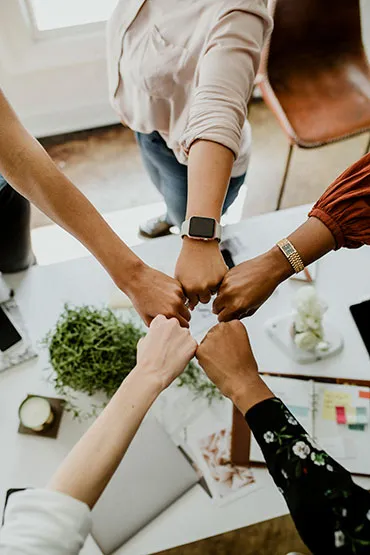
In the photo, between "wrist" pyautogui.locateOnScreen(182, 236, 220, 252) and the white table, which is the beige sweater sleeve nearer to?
"wrist" pyautogui.locateOnScreen(182, 236, 220, 252)

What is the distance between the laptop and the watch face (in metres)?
0.52

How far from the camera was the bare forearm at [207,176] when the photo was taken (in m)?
1.22

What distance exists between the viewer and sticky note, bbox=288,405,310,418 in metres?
1.40

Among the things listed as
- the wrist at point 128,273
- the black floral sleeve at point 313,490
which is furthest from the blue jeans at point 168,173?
the black floral sleeve at point 313,490

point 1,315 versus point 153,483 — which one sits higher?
point 1,315

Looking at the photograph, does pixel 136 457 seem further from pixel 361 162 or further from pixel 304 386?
pixel 361 162

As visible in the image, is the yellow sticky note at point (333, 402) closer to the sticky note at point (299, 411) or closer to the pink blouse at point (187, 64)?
the sticky note at point (299, 411)

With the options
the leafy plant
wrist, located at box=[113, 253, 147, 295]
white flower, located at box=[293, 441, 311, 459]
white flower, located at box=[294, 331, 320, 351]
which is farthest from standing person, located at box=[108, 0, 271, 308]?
white flower, located at box=[293, 441, 311, 459]

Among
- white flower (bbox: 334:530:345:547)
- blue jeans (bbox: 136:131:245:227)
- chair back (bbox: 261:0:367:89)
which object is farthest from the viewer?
chair back (bbox: 261:0:367:89)

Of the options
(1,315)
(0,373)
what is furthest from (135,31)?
(0,373)

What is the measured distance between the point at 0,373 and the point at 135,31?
0.99 m

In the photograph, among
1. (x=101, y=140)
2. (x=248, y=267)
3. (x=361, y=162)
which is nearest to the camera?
(x=361, y=162)

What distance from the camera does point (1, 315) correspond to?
1.51 meters

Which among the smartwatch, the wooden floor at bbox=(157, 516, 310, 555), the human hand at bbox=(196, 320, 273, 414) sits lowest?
the wooden floor at bbox=(157, 516, 310, 555)
